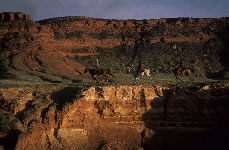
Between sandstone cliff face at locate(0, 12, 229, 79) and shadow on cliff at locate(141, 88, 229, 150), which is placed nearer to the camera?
shadow on cliff at locate(141, 88, 229, 150)

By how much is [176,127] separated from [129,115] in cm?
336

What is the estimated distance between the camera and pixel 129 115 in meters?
18.4

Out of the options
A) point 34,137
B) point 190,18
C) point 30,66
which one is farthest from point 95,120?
point 190,18

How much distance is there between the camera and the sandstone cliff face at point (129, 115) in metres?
17.5

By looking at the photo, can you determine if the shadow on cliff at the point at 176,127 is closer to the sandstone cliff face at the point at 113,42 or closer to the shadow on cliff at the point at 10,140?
the shadow on cliff at the point at 10,140

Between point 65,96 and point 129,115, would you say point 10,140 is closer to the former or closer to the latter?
point 65,96

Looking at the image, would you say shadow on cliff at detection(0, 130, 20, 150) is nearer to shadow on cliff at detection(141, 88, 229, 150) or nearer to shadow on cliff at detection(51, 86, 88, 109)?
shadow on cliff at detection(51, 86, 88, 109)

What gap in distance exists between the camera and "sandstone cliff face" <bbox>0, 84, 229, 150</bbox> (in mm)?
17453

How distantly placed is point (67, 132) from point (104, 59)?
3591 cm

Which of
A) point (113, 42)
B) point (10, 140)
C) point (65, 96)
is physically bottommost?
point (10, 140)

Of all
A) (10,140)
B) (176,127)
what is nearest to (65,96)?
(10,140)

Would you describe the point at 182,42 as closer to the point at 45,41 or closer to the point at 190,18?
the point at 190,18

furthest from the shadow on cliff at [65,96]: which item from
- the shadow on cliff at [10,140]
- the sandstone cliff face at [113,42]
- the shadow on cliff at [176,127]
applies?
the sandstone cliff face at [113,42]

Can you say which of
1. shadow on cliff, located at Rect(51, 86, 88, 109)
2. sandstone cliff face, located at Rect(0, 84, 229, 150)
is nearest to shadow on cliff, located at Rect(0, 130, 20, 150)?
sandstone cliff face, located at Rect(0, 84, 229, 150)
